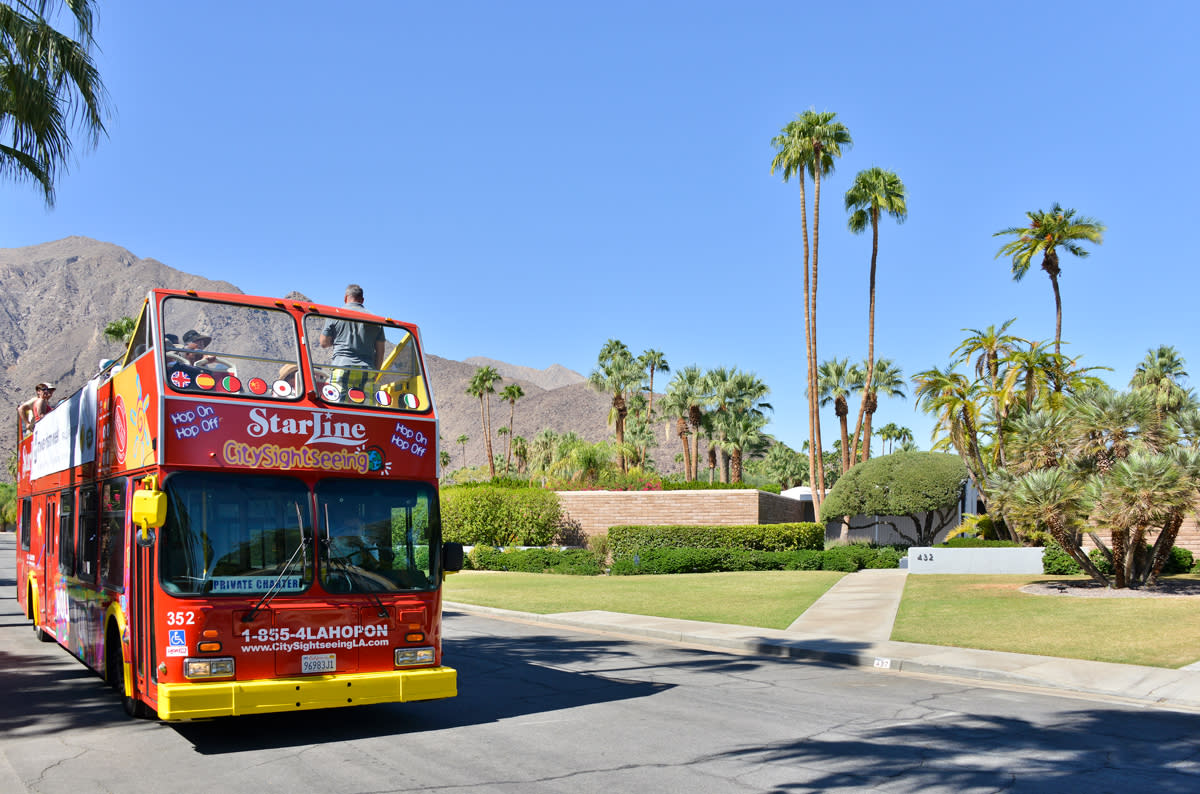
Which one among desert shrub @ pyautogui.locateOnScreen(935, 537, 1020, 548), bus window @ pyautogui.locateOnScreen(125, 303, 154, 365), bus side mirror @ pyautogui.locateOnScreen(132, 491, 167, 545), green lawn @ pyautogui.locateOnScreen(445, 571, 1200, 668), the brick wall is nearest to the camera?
bus side mirror @ pyautogui.locateOnScreen(132, 491, 167, 545)

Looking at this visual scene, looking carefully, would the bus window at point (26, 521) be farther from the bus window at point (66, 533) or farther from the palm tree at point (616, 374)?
the palm tree at point (616, 374)

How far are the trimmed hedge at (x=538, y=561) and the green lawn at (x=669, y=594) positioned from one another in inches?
50.3

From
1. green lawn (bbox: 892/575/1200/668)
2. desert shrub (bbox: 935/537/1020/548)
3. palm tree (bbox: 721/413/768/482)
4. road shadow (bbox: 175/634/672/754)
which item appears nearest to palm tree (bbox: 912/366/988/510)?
desert shrub (bbox: 935/537/1020/548)

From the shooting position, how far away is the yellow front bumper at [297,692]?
738cm

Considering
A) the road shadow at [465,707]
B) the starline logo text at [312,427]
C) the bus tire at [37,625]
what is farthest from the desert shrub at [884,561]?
the starline logo text at [312,427]

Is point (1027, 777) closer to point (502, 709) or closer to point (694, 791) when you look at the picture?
point (694, 791)

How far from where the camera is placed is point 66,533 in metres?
11.6

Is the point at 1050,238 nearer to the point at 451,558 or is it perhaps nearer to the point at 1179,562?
the point at 1179,562

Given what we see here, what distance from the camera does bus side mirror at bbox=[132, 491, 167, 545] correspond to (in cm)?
731

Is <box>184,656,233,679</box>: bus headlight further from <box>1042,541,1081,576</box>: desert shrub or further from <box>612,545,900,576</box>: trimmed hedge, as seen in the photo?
<box>612,545,900,576</box>: trimmed hedge

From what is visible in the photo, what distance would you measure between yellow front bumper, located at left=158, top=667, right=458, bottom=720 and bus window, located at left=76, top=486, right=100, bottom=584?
3.04 metres

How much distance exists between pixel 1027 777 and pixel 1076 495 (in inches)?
561

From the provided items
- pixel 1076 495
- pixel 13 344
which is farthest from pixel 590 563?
pixel 13 344

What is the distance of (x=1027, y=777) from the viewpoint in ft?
23.1
